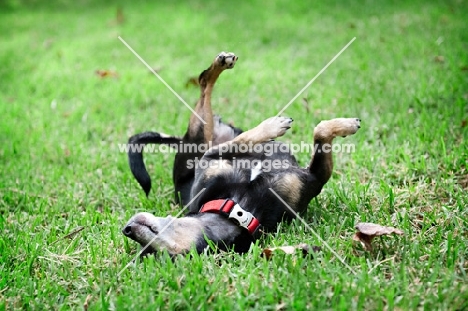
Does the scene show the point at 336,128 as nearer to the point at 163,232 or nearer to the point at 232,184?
the point at 232,184

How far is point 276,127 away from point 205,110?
2.47ft

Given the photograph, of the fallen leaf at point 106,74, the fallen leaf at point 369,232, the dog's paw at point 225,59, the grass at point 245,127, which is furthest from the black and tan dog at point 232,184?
the fallen leaf at point 106,74

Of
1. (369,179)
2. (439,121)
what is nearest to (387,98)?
(439,121)

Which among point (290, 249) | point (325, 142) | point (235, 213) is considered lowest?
point (290, 249)

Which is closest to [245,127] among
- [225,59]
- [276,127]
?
[225,59]

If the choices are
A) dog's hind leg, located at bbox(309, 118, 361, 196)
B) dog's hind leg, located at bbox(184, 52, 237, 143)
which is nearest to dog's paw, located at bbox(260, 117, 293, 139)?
dog's hind leg, located at bbox(309, 118, 361, 196)

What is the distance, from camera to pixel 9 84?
21.6 ft

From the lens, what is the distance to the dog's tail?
3.43 meters

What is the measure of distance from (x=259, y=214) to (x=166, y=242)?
0.61 metres

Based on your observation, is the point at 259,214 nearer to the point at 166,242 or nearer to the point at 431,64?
the point at 166,242

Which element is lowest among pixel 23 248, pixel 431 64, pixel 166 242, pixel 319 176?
pixel 23 248

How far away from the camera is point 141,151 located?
3.65 meters

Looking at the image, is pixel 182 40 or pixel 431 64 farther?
pixel 182 40

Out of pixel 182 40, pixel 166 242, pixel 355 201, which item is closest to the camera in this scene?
pixel 166 242
